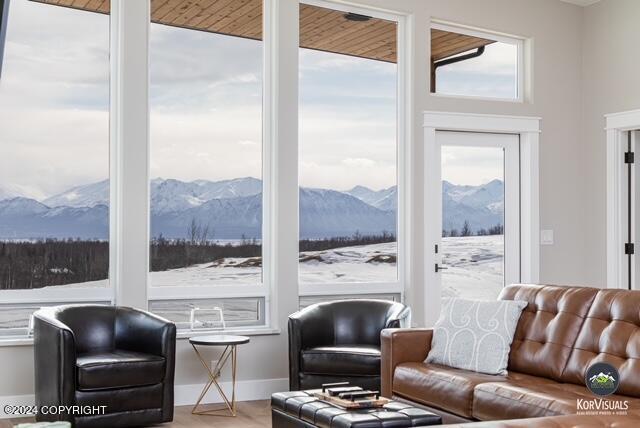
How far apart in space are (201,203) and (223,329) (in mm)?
Answer: 926

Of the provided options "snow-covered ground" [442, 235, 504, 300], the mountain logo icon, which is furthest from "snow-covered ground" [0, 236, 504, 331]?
the mountain logo icon

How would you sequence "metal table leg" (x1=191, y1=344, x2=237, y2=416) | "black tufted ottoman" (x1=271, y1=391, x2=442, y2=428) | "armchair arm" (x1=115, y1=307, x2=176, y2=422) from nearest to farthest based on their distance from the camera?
"black tufted ottoman" (x1=271, y1=391, x2=442, y2=428), "armchair arm" (x1=115, y1=307, x2=176, y2=422), "metal table leg" (x1=191, y1=344, x2=237, y2=416)

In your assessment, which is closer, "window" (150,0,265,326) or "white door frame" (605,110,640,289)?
"window" (150,0,265,326)

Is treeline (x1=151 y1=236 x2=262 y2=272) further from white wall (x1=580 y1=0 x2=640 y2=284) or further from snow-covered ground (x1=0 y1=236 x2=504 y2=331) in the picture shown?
white wall (x1=580 y1=0 x2=640 y2=284)

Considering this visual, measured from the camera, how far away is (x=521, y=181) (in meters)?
7.28

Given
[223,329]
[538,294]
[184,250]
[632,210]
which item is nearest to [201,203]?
[184,250]

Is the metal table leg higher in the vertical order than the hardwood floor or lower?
higher

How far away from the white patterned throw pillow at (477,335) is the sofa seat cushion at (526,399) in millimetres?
316

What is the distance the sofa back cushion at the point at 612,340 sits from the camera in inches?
146

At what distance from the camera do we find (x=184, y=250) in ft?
19.3

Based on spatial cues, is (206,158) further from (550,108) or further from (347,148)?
(550,108)

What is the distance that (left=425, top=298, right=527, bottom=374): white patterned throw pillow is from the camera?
4.32m

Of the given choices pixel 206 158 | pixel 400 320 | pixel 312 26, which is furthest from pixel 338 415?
pixel 312 26

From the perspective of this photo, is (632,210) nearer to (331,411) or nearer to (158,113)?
(158,113)
